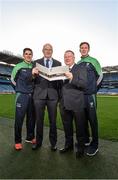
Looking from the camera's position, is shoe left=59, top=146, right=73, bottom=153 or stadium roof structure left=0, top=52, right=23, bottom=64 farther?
stadium roof structure left=0, top=52, right=23, bottom=64

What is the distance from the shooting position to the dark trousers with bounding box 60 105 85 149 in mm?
3580

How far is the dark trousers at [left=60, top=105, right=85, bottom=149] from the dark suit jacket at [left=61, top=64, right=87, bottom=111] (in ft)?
0.47

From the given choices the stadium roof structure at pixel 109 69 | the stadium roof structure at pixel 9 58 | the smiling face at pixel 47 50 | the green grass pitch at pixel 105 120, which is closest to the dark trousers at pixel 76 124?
the smiling face at pixel 47 50

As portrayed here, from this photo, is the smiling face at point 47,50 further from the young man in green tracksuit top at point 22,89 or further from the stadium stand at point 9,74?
the stadium stand at point 9,74

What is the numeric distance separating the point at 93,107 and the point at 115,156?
889 mm

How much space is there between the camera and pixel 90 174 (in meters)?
2.79

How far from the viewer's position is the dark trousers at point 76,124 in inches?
141

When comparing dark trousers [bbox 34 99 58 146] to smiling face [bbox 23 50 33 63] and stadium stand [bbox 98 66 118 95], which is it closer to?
smiling face [bbox 23 50 33 63]

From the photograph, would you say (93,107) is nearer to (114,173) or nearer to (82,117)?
(82,117)

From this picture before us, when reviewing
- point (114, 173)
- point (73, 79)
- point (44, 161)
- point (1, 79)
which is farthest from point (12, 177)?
point (1, 79)

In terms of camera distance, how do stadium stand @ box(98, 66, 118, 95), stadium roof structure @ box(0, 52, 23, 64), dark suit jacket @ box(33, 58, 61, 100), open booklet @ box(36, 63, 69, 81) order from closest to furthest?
open booklet @ box(36, 63, 69, 81) < dark suit jacket @ box(33, 58, 61, 100) < stadium roof structure @ box(0, 52, 23, 64) < stadium stand @ box(98, 66, 118, 95)

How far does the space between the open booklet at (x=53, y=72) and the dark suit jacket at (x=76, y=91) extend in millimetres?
198

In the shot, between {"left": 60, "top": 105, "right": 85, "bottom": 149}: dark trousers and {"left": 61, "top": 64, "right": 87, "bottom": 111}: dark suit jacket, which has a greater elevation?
{"left": 61, "top": 64, "right": 87, "bottom": 111}: dark suit jacket

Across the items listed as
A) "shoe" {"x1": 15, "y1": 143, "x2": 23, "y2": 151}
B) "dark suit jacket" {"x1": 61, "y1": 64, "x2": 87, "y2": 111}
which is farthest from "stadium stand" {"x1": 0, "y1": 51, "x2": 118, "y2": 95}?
"dark suit jacket" {"x1": 61, "y1": 64, "x2": 87, "y2": 111}
